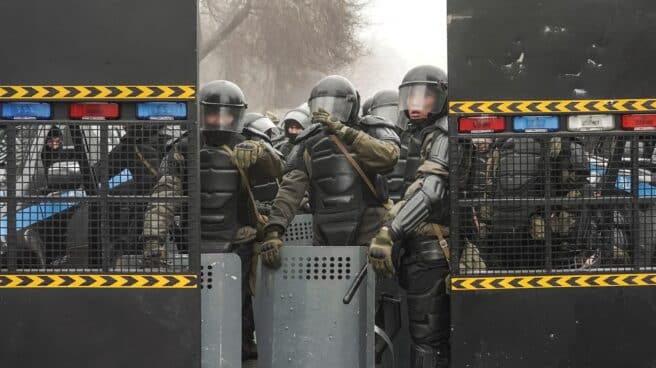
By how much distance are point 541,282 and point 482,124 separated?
92 cm

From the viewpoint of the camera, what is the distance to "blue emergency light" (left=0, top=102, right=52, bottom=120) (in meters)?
5.71

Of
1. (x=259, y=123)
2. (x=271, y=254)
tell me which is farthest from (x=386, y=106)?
(x=271, y=254)

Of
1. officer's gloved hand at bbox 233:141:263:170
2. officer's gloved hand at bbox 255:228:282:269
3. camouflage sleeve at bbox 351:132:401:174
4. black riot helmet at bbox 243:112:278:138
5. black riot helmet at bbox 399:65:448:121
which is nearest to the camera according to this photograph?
officer's gloved hand at bbox 255:228:282:269

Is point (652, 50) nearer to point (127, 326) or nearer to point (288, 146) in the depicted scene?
point (127, 326)

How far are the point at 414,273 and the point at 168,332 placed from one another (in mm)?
1980

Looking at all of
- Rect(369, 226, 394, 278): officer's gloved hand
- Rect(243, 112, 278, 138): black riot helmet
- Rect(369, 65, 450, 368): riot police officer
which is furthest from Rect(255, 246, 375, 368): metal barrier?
Rect(243, 112, 278, 138): black riot helmet

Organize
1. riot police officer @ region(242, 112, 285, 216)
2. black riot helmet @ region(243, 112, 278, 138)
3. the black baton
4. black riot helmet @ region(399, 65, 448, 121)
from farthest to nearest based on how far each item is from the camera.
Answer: black riot helmet @ region(243, 112, 278, 138)
riot police officer @ region(242, 112, 285, 216)
black riot helmet @ region(399, 65, 448, 121)
the black baton

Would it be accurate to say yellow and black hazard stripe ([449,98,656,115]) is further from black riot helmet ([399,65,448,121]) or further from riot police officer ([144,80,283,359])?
riot police officer ([144,80,283,359])

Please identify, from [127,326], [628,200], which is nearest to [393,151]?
[628,200]

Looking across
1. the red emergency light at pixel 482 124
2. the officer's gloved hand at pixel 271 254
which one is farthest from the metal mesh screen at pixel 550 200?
the officer's gloved hand at pixel 271 254

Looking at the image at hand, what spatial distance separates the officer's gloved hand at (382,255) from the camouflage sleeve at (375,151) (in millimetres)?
1236

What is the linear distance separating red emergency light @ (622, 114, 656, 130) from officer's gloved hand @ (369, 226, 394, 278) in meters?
1.57

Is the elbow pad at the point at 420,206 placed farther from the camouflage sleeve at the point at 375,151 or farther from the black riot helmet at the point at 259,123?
the black riot helmet at the point at 259,123

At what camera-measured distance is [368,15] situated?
144ft
